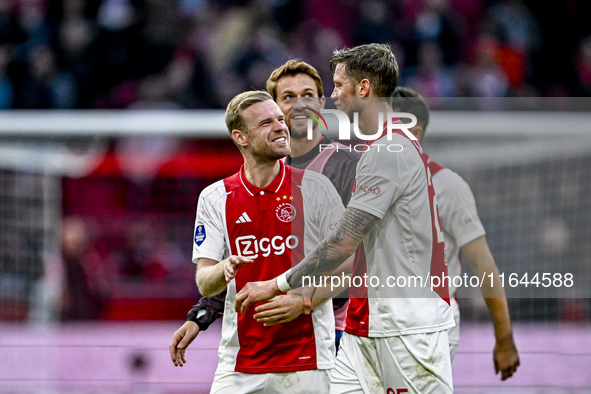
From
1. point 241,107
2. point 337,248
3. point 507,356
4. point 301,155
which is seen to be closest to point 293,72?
point 301,155

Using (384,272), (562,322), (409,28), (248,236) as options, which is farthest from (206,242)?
(409,28)

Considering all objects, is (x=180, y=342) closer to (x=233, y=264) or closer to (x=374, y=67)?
(x=233, y=264)

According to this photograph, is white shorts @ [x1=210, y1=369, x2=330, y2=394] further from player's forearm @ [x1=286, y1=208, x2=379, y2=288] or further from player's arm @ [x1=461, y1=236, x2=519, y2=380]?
player's arm @ [x1=461, y1=236, x2=519, y2=380]

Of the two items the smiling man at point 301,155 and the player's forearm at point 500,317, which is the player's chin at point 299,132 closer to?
the smiling man at point 301,155

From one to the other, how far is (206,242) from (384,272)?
0.96 metres

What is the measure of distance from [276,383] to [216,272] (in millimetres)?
672

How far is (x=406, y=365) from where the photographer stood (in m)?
3.19

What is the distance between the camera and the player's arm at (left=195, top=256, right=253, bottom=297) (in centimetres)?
305

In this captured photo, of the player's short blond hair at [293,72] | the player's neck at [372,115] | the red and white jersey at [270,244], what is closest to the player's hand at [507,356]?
the red and white jersey at [270,244]

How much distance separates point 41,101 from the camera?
31.7ft

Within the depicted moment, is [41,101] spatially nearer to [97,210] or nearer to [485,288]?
[97,210]

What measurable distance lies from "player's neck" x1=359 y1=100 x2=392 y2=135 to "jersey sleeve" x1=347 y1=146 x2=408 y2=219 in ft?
0.67

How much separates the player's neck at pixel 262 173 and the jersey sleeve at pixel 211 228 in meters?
0.18

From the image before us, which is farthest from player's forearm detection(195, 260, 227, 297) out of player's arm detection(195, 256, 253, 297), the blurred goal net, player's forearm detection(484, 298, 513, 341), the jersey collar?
Result: the blurred goal net
